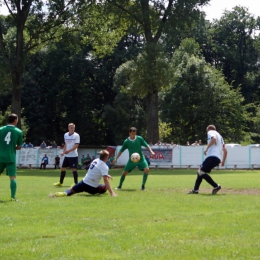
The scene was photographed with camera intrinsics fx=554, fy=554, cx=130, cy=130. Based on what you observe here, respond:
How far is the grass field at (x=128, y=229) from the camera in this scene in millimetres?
6660

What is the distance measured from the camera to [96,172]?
13508 millimetres

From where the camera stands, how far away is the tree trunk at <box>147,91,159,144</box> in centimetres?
4506

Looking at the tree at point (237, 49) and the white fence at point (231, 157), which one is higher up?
the tree at point (237, 49)

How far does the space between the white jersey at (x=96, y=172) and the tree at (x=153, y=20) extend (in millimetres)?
30207

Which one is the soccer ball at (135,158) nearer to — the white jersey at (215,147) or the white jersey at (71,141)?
the white jersey at (71,141)

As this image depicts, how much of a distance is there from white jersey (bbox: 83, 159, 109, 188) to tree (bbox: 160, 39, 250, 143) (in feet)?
153

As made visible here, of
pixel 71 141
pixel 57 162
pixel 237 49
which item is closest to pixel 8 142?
pixel 71 141

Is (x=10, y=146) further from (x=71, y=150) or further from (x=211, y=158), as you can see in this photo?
(x=211, y=158)

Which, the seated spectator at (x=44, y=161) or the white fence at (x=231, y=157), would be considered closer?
the white fence at (x=231, y=157)

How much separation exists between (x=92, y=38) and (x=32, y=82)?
20.4 meters

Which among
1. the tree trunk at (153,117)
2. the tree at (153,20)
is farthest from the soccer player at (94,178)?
the tree trunk at (153,117)

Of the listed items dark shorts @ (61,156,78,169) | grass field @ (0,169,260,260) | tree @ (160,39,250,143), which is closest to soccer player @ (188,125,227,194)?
grass field @ (0,169,260,260)

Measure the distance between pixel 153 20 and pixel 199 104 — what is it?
1826 cm

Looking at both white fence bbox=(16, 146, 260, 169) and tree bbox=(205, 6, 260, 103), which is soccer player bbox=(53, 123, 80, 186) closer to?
white fence bbox=(16, 146, 260, 169)
